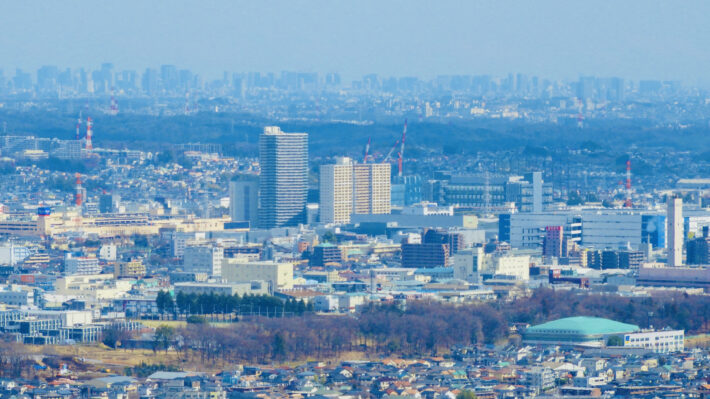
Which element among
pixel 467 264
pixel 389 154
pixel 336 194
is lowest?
pixel 467 264

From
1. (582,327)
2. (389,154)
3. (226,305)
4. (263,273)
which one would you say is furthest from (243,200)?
(582,327)

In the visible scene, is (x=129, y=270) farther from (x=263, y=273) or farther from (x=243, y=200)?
(x=243, y=200)

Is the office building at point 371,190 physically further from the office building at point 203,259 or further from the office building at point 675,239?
the office building at point 675,239

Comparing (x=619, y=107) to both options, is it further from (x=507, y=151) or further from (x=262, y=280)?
(x=262, y=280)

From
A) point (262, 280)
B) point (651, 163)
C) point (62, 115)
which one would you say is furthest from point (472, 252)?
point (62, 115)

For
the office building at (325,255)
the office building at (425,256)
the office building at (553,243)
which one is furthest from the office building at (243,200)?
the office building at (425,256)

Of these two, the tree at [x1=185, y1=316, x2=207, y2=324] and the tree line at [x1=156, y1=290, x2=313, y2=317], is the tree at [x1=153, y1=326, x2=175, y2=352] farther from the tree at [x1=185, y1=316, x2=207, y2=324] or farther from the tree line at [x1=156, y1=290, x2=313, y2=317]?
the tree line at [x1=156, y1=290, x2=313, y2=317]
